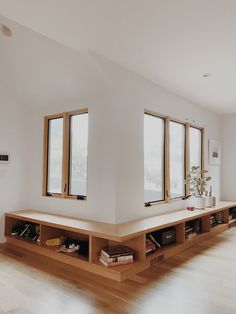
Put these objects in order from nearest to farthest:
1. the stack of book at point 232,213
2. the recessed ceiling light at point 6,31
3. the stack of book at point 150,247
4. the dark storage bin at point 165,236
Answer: the recessed ceiling light at point 6,31 → the stack of book at point 150,247 → the dark storage bin at point 165,236 → the stack of book at point 232,213

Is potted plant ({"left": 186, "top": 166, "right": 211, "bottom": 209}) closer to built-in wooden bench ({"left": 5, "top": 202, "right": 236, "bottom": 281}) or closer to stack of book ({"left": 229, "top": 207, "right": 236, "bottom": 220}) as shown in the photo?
built-in wooden bench ({"left": 5, "top": 202, "right": 236, "bottom": 281})

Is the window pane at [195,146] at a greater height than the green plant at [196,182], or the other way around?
the window pane at [195,146]

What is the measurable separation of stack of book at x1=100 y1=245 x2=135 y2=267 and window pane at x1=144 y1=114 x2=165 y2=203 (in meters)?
1.06

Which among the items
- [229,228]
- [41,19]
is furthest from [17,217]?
[229,228]

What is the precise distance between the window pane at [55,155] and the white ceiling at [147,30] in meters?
1.60

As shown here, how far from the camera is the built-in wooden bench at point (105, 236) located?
9.15 ft

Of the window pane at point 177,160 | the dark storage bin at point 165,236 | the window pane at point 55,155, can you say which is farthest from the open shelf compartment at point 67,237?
the window pane at point 177,160

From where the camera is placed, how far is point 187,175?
467 cm

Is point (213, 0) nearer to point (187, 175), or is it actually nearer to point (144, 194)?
point (144, 194)

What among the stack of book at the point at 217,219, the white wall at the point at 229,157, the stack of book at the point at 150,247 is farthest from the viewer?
the white wall at the point at 229,157

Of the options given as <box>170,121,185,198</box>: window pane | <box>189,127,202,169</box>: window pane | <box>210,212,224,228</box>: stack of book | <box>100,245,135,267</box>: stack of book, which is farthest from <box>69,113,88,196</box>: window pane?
<box>210,212,224,228</box>: stack of book

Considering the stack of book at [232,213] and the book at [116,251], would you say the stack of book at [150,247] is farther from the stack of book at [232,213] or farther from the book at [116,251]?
the stack of book at [232,213]

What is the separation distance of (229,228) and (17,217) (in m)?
3.94

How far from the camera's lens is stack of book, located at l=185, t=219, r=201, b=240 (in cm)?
402
